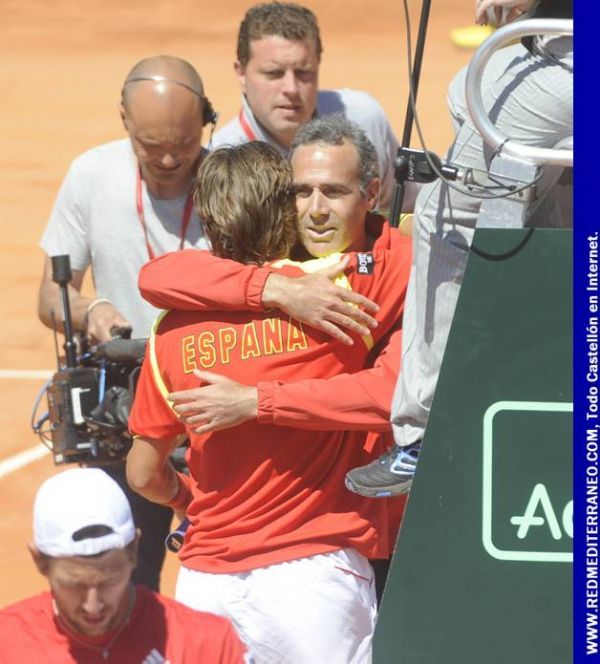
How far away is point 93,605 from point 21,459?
19.6ft

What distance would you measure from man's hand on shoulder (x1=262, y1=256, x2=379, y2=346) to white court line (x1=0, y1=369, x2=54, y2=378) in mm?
6891

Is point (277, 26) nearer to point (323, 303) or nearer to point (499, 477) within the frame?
point (323, 303)

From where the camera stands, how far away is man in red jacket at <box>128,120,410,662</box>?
13.2 ft

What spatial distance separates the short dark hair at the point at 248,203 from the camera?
4.12 meters

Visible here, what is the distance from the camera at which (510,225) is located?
139 inches

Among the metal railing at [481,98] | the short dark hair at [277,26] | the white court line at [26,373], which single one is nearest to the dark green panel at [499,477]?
the metal railing at [481,98]

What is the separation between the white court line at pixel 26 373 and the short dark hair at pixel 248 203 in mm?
6716

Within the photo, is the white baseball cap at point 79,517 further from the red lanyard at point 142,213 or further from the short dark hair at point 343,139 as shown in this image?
the red lanyard at point 142,213

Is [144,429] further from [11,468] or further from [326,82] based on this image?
[326,82]

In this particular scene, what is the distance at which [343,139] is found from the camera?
4305 millimetres

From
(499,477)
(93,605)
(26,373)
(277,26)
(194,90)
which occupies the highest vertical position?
(277,26)

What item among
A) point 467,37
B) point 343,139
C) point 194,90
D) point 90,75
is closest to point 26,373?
point 194,90
